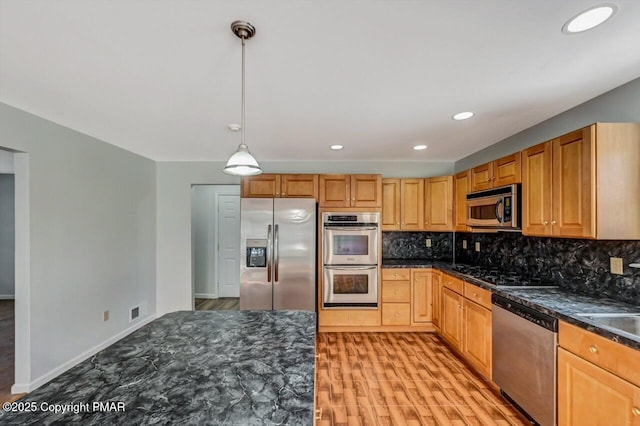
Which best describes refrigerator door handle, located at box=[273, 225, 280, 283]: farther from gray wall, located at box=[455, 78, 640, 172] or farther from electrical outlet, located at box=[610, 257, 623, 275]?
electrical outlet, located at box=[610, 257, 623, 275]

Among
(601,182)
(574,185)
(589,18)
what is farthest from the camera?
(574,185)

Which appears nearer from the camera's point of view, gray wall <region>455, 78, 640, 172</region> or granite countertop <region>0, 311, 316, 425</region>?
granite countertop <region>0, 311, 316, 425</region>

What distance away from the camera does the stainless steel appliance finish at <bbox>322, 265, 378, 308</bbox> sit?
12.2 ft

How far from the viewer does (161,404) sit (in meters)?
0.95

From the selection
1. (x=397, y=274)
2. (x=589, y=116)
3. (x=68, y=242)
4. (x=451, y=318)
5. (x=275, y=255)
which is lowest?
(x=451, y=318)

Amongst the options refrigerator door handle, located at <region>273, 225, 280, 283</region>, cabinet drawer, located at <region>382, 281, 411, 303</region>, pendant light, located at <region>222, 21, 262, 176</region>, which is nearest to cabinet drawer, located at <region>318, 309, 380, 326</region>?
cabinet drawer, located at <region>382, 281, 411, 303</region>

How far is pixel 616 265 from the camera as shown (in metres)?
1.98

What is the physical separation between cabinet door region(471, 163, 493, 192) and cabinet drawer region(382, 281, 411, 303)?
57.8 inches

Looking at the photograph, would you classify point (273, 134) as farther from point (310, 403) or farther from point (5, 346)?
point (5, 346)

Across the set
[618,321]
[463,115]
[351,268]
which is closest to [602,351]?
[618,321]

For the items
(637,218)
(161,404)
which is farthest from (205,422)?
(637,218)

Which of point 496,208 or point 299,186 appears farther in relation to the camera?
point 299,186

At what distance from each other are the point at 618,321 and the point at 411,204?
2.54m

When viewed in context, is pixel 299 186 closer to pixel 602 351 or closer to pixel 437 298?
pixel 437 298
